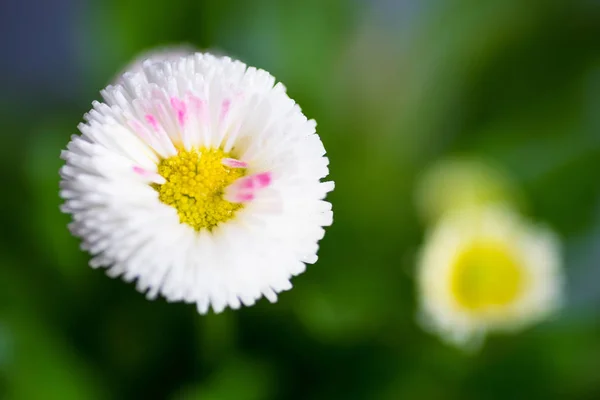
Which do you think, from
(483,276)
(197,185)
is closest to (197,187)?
(197,185)

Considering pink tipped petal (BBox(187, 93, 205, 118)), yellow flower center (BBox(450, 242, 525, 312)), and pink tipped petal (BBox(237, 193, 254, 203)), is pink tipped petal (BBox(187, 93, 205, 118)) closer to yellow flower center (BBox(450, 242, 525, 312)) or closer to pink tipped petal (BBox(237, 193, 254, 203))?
pink tipped petal (BBox(237, 193, 254, 203))

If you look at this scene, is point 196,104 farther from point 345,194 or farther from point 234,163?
point 345,194

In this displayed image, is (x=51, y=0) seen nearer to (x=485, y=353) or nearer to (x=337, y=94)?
(x=337, y=94)

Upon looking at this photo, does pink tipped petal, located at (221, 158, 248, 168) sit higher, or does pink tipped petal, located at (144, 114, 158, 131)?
pink tipped petal, located at (221, 158, 248, 168)

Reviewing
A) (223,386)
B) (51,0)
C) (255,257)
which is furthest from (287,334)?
(51,0)

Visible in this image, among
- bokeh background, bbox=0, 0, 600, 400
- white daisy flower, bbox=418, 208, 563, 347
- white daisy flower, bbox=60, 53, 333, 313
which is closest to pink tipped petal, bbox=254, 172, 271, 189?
white daisy flower, bbox=60, 53, 333, 313

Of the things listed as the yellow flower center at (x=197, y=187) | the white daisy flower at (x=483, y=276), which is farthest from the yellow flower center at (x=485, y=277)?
the yellow flower center at (x=197, y=187)

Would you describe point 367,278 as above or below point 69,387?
above

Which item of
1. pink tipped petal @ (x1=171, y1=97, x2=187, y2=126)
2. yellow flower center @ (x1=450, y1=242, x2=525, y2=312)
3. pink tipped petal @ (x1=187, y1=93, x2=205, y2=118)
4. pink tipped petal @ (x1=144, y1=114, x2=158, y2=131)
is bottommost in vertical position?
pink tipped petal @ (x1=144, y1=114, x2=158, y2=131)
